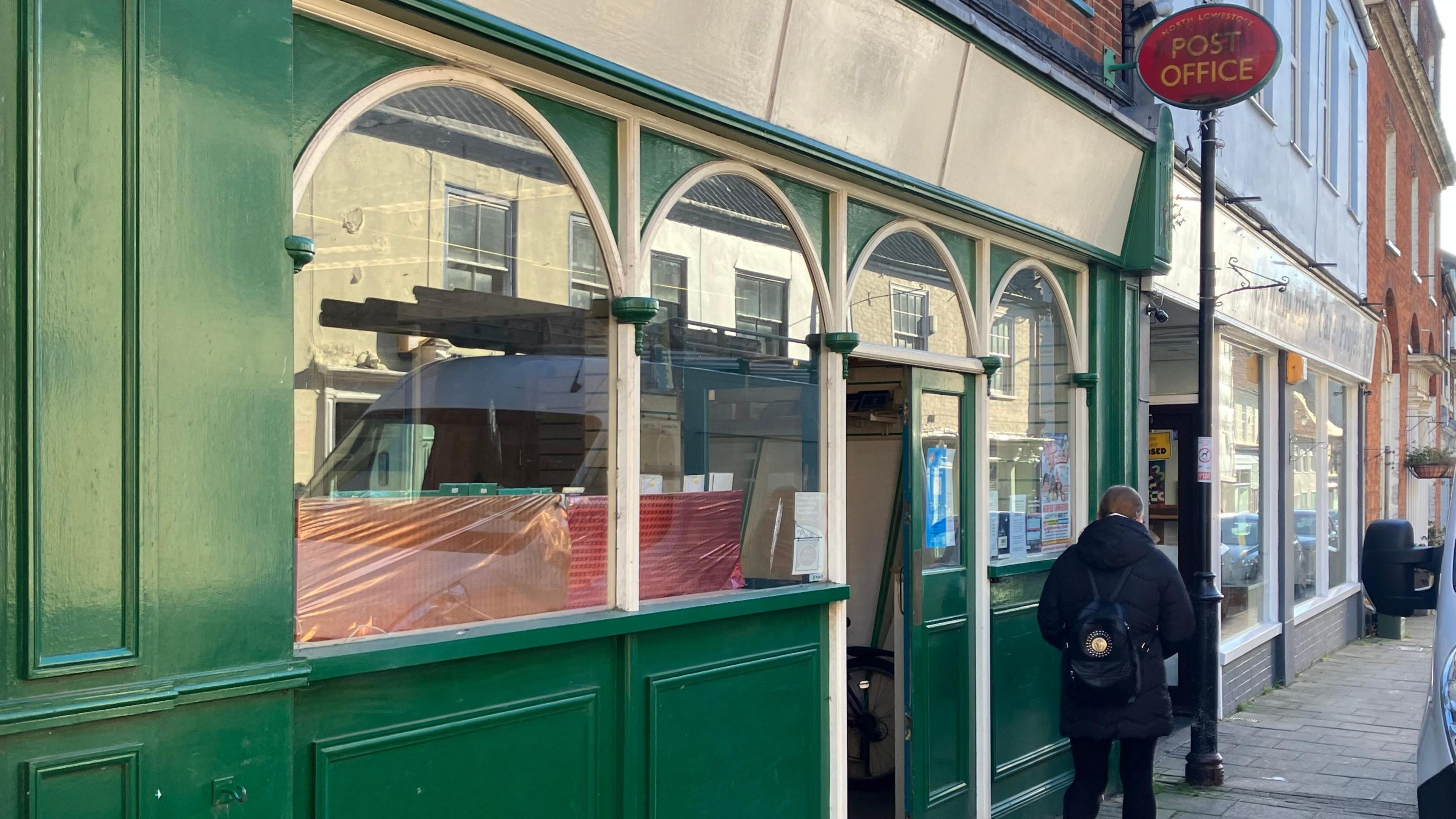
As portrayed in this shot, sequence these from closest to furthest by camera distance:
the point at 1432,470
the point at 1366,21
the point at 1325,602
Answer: the point at 1325,602 < the point at 1366,21 < the point at 1432,470

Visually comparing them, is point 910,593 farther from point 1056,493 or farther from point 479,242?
point 479,242

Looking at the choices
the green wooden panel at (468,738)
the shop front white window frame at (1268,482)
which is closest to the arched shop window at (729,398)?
the green wooden panel at (468,738)

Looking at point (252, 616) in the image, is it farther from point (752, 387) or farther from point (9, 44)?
point (752, 387)

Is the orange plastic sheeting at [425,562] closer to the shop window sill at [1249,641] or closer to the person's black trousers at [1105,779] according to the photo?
the person's black trousers at [1105,779]

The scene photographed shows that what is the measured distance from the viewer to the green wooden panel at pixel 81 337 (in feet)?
8.57

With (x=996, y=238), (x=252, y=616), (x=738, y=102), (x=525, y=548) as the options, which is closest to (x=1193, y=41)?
(x=996, y=238)

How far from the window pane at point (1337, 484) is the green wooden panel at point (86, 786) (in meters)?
13.7

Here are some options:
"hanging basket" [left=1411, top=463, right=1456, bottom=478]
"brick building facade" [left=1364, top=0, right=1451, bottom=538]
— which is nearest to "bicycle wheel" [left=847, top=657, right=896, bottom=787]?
"brick building facade" [left=1364, top=0, right=1451, bottom=538]

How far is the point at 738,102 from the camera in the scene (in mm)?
4738

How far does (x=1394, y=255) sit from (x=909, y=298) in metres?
15.4

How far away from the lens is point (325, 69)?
3379mm

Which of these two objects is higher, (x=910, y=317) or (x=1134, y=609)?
(x=910, y=317)

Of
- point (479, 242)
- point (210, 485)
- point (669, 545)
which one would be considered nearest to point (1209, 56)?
point (669, 545)

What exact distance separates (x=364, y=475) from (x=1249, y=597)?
9373 mm
